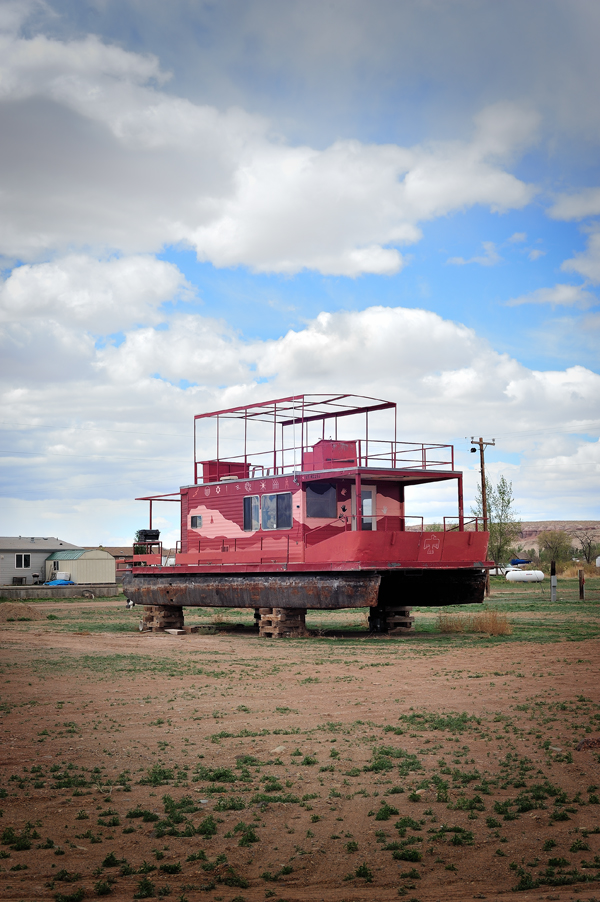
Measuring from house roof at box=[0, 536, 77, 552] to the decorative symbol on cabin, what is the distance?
43.8 metres

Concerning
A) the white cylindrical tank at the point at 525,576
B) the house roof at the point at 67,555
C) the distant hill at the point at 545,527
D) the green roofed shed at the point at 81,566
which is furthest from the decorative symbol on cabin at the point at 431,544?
the distant hill at the point at 545,527

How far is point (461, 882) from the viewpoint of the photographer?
520 centimetres

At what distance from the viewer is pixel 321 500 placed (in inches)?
859

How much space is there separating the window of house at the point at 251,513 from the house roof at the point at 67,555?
37.1 metres

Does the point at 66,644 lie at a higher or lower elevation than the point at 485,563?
lower

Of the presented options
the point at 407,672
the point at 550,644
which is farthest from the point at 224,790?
the point at 550,644

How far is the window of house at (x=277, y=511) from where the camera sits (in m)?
22.0

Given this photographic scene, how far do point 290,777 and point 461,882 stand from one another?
2579mm

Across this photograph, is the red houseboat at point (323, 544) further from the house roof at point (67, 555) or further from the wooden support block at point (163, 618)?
the house roof at point (67, 555)

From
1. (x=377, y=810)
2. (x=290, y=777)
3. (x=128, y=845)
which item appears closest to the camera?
(x=128, y=845)

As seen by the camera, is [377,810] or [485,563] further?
[485,563]

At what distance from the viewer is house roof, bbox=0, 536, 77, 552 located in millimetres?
58591

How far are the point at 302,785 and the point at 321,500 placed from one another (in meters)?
14.6

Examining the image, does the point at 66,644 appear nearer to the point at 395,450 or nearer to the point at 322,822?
the point at 395,450
